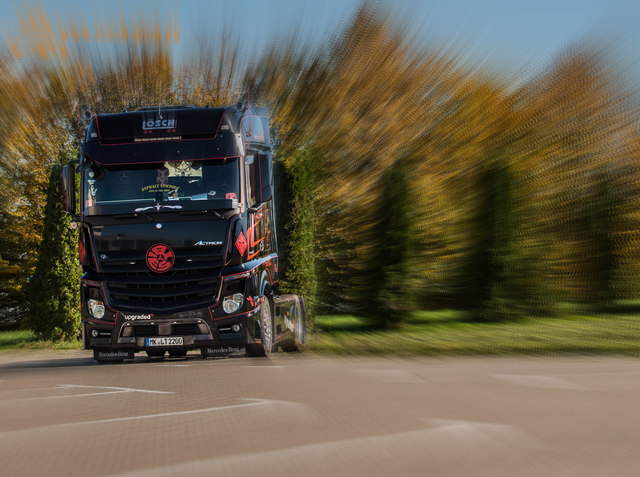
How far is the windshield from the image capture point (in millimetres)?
14414

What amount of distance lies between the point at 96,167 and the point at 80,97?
58.4 feet

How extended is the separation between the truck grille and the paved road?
3.41ft

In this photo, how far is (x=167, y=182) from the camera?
570 inches

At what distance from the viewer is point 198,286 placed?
14.5m

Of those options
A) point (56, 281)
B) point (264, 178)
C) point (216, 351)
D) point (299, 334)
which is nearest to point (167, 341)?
point (216, 351)

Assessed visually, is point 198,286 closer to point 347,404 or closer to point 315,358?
point 315,358

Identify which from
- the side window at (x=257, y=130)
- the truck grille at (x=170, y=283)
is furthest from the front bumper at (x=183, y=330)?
→ the side window at (x=257, y=130)

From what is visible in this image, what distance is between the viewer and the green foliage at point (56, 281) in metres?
22.1

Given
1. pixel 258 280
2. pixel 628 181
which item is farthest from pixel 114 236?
pixel 628 181

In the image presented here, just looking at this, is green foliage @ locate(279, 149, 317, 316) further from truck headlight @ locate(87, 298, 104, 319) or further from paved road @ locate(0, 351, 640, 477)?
paved road @ locate(0, 351, 640, 477)

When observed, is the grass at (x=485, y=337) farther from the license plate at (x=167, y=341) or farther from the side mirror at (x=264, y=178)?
the license plate at (x=167, y=341)

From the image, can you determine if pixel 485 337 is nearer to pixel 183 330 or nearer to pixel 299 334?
pixel 299 334

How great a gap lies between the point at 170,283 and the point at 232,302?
978 millimetres

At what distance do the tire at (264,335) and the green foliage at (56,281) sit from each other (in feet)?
26.0
